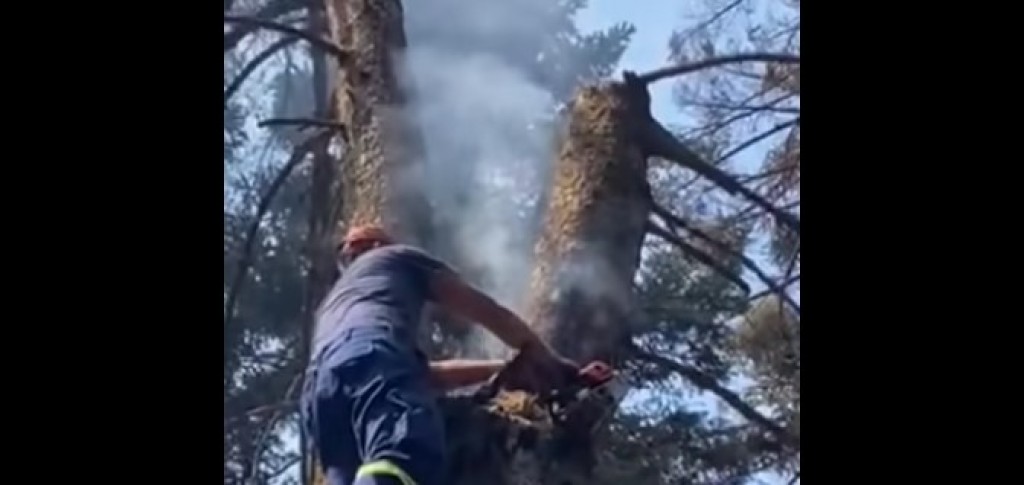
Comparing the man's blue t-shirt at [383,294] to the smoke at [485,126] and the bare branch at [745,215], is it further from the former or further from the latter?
the bare branch at [745,215]

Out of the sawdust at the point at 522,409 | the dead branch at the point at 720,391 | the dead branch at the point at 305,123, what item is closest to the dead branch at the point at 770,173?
the dead branch at the point at 720,391

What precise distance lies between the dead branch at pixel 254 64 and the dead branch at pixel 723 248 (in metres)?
0.46

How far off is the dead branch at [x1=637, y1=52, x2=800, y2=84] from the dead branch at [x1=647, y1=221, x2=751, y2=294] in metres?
0.17

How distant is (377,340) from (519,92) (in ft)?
1.06

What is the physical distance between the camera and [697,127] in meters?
2.49

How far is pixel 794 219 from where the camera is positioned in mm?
2488

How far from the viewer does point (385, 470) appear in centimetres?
234

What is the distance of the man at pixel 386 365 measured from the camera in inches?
92.6

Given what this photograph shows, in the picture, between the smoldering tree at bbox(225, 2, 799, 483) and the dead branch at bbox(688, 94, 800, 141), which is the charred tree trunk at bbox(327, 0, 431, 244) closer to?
the smoldering tree at bbox(225, 2, 799, 483)
